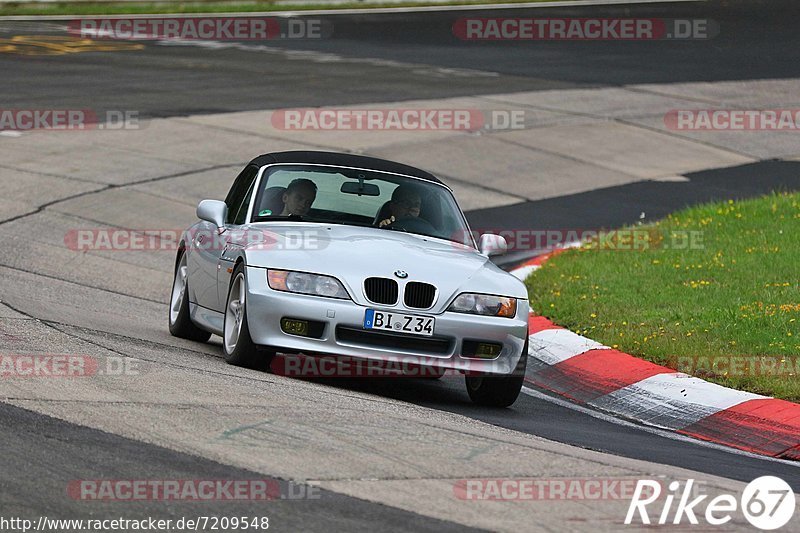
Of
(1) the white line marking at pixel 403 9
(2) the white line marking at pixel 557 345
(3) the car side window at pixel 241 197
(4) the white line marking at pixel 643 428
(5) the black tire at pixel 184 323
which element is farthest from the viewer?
(1) the white line marking at pixel 403 9

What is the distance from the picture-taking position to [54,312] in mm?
10555

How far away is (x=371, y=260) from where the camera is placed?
8664 mm

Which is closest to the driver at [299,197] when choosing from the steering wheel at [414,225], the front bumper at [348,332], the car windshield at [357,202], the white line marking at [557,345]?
the car windshield at [357,202]

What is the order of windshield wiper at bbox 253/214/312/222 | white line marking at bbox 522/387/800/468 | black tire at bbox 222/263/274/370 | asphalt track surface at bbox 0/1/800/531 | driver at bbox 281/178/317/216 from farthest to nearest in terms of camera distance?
driver at bbox 281/178/317/216 < windshield wiper at bbox 253/214/312/222 < black tire at bbox 222/263/274/370 < white line marking at bbox 522/387/800/468 < asphalt track surface at bbox 0/1/800/531

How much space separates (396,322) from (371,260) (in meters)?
0.45

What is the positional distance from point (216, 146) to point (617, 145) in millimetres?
6316

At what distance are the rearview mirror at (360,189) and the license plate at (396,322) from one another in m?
1.64

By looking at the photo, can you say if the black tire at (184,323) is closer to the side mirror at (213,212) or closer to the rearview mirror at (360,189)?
the side mirror at (213,212)

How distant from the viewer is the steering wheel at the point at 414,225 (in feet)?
32.3

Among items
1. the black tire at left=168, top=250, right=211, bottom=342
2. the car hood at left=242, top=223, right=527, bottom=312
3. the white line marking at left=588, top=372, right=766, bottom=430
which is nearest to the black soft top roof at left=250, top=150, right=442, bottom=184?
the car hood at left=242, top=223, right=527, bottom=312

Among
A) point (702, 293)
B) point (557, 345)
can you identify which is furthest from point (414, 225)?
point (702, 293)

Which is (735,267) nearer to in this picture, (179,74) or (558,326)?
(558,326)

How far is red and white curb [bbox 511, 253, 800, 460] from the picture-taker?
27.1 feet

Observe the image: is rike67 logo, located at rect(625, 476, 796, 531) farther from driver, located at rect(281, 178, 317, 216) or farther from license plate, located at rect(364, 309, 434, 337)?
driver, located at rect(281, 178, 317, 216)
